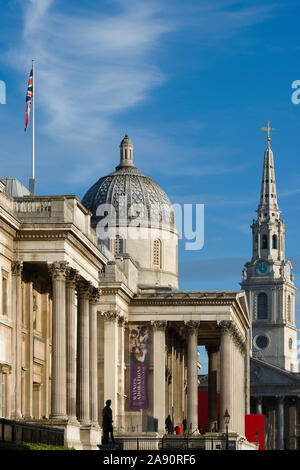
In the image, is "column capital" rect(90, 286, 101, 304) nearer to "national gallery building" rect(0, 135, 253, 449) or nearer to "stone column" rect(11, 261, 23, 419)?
"national gallery building" rect(0, 135, 253, 449)

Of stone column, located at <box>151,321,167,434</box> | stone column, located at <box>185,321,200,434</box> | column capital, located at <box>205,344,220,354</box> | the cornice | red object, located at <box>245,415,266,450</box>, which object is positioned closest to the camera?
the cornice

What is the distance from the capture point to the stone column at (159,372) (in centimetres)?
11125

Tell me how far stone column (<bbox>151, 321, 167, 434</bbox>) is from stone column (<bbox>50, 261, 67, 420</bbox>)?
37457 millimetres

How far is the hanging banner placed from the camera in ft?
358

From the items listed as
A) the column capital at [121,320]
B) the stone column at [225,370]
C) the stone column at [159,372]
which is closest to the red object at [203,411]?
the stone column at [225,370]

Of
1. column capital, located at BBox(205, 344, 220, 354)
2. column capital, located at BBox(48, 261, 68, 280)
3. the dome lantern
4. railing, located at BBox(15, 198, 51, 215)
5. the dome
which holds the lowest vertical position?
column capital, located at BBox(205, 344, 220, 354)

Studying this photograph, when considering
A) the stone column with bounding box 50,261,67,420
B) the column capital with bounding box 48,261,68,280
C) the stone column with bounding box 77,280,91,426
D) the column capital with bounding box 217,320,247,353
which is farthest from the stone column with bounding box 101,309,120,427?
the column capital with bounding box 48,261,68,280

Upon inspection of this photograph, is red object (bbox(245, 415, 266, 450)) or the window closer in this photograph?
the window

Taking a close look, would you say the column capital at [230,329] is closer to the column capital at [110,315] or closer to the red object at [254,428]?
the column capital at [110,315]

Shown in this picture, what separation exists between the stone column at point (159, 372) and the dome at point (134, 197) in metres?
19.8

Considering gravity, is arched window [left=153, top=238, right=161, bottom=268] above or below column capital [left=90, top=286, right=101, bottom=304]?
above

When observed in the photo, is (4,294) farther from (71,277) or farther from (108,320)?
(108,320)

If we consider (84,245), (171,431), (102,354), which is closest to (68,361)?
(84,245)

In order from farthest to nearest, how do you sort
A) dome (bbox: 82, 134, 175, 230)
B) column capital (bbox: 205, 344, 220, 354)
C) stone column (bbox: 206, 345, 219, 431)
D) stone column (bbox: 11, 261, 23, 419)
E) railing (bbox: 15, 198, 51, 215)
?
column capital (bbox: 205, 344, 220, 354)
stone column (bbox: 206, 345, 219, 431)
dome (bbox: 82, 134, 175, 230)
railing (bbox: 15, 198, 51, 215)
stone column (bbox: 11, 261, 23, 419)
